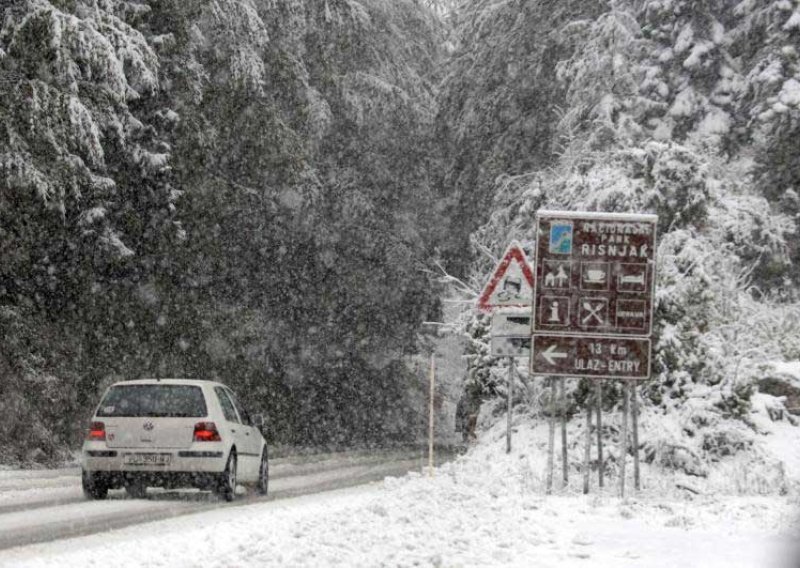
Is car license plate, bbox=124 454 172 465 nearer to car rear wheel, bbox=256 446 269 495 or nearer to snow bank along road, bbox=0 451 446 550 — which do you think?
snow bank along road, bbox=0 451 446 550

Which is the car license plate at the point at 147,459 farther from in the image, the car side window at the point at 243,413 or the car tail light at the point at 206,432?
the car side window at the point at 243,413

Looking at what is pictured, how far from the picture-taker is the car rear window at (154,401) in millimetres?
17922

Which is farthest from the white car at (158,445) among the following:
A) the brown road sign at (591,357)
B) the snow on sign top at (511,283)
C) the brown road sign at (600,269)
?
the brown road sign at (600,269)

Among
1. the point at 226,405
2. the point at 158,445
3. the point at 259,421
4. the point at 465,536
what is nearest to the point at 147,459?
the point at 158,445

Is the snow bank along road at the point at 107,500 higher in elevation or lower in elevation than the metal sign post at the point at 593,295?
lower

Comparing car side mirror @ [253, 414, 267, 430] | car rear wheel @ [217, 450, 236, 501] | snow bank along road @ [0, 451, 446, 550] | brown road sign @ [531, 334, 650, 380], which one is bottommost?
snow bank along road @ [0, 451, 446, 550]

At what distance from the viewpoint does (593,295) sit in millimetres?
15594

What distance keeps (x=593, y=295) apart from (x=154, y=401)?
593 centimetres

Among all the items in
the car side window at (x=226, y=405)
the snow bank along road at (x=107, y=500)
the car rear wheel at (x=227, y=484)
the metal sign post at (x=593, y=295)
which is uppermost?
the metal sign post at (x=593, y=295)

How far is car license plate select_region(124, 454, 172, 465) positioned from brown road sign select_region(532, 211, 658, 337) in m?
5.23

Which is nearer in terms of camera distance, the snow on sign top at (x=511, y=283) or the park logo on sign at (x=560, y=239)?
the park logo on sign at (x=560, y=239)

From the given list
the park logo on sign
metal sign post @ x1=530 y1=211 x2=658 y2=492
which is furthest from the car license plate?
the park logo on sign

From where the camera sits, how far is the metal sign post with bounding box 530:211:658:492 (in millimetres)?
15523

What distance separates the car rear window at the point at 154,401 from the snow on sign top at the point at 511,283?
12.7 ft
